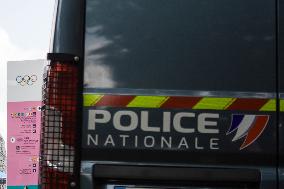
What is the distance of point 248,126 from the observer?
9.71 ft

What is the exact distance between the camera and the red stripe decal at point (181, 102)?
2.97 meters

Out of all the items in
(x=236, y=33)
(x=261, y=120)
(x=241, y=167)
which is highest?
(x=236, y=33)

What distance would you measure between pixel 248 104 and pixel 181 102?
0.34 metres

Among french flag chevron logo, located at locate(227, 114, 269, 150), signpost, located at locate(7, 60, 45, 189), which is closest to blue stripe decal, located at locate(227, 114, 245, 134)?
french flag chevron logo, located at locate(227, 114, 269, 150)

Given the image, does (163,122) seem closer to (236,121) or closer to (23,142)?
(236,121)

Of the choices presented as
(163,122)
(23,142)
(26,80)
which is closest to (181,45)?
(163,122)

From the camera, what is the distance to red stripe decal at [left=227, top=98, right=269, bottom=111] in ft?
9.77

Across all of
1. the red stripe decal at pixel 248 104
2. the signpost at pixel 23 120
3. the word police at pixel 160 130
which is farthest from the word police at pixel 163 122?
the signpost at pixel 23 120

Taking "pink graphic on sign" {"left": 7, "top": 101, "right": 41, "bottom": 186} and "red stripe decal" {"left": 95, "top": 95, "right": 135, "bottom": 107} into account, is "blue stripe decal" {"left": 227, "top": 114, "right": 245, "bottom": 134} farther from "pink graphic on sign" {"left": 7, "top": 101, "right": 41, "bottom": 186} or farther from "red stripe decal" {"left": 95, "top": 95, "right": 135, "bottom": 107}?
"pink graphic on sign" {"left": 7, "top": 101, "right": 41, "bottom": 186}

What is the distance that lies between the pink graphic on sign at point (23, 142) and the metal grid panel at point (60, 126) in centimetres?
713

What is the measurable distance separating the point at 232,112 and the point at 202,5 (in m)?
0.57

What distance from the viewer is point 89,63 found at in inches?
119

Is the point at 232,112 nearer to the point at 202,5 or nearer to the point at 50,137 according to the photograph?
the point at 202,5

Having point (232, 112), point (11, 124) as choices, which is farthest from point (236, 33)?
point (11, 124)
